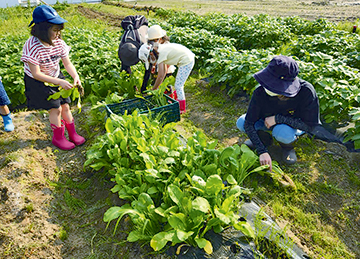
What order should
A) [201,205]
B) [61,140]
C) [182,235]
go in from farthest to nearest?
[61,140] < [201,205] < [182,235]

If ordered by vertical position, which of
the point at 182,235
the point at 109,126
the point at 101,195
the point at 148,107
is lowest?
the point at 101,195

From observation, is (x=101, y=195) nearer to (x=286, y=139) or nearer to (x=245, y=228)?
(x=245, y=228)

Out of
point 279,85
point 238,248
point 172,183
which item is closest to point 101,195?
point 172,183

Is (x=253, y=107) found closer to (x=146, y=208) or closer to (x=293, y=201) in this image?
(x=293, y=201)

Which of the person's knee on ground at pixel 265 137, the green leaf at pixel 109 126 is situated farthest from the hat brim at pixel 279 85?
the green leaf at pixel 109 126

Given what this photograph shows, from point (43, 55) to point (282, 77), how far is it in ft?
7.51

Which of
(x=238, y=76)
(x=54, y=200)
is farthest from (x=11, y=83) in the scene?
(x=238, y=76)

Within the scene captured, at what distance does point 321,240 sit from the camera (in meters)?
2.07

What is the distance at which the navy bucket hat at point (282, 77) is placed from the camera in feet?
7.14

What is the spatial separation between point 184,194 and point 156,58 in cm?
219

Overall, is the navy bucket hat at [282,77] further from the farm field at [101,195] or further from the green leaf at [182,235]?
the green leaf at [182,235]

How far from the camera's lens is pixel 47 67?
2.81 metres

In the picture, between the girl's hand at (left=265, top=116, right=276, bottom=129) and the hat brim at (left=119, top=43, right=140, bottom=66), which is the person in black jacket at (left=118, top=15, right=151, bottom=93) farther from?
the girl's hand at (left=265, top=116, right=276, bottom=129)

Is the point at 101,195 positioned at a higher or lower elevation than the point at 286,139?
lower
